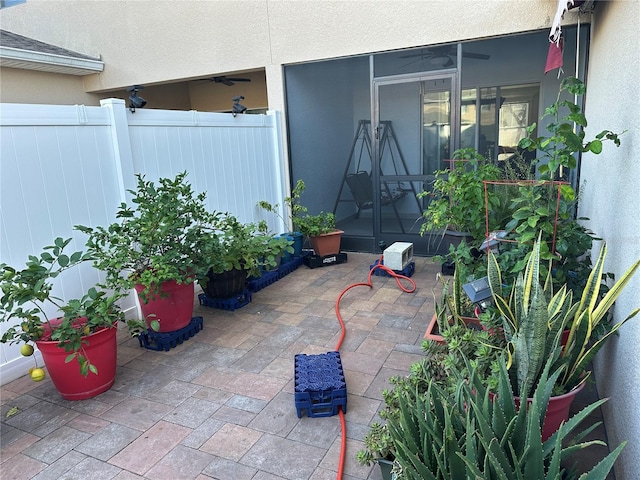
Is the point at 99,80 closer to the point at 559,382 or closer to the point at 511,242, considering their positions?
the point at 511,242

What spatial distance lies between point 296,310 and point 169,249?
130cm

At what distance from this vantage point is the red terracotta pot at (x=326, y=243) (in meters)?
5.27

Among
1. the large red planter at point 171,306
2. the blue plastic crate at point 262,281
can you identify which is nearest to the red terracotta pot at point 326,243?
the blue plastic crate at point 262,281

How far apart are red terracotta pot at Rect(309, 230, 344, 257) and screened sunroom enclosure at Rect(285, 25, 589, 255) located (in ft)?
1.82

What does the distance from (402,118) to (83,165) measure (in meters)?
3.54

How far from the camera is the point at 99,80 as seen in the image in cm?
707

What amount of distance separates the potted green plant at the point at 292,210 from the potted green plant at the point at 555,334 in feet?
11.1

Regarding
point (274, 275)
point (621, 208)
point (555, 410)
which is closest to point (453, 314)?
point (555, 410)

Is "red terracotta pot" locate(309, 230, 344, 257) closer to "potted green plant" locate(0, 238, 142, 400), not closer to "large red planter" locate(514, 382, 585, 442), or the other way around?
"potted green plant" locate(0, 238, 142, 400)

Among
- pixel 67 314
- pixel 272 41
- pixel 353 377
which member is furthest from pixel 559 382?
pixel 272 41

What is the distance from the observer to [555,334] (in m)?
1.85

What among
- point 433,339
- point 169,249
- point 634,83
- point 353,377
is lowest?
point 353,377

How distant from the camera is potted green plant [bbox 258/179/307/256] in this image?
17.5 feet

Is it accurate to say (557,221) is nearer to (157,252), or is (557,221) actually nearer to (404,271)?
(404,271)
